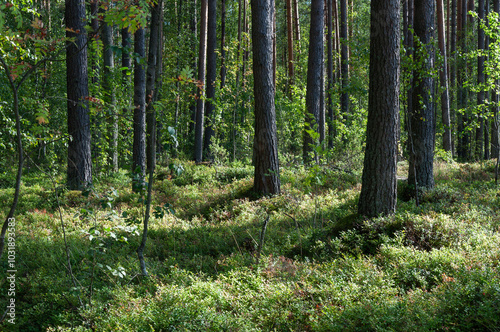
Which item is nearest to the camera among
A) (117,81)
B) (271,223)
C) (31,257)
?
(31,257)

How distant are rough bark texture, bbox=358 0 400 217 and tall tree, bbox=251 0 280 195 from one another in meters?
3.29

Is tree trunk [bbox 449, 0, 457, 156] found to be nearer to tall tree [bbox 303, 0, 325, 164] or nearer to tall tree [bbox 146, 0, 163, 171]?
tall tree [bbox 303, 0, 325, 164]

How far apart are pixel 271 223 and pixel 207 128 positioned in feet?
34.8

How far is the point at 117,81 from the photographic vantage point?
1366 centimetres

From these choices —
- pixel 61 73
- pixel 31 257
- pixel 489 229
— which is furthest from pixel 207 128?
pixel 489 229

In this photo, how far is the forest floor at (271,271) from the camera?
3.46 metres

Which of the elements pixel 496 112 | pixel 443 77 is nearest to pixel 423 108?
pixel 496 112

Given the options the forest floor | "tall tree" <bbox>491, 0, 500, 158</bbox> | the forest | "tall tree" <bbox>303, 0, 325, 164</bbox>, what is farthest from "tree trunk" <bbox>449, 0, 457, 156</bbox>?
the forest floor

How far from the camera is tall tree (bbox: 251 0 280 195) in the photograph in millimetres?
8812

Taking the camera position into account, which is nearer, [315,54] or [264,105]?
[264,105]

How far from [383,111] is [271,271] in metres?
3.36

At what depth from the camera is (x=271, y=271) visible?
4699 millimetres

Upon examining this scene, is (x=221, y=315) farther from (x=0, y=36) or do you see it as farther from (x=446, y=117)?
(x=446, y=117)

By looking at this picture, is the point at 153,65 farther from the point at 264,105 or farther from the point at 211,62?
the point at 211,62
